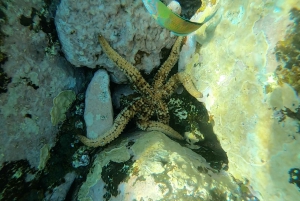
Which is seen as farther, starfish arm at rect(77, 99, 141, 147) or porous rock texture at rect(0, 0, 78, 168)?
starfish arm at rect(77, 99, 141, 147)

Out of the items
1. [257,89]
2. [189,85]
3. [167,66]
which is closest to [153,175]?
[189,85]

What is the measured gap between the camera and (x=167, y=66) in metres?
2.88

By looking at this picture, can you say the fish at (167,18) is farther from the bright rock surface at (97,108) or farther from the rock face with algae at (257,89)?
the bright rock surface at (97,108)

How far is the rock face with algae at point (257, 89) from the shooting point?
5.46ft

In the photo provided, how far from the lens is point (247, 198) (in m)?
2.17

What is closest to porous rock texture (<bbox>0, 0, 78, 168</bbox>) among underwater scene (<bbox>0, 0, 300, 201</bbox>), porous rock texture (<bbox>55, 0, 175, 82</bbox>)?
underwater scene (<bbox>0, 0, 300, 201</bbox>)

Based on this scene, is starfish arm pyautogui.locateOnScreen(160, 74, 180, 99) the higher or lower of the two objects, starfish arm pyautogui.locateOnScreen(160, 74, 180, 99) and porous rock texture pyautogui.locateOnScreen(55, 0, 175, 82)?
the lower

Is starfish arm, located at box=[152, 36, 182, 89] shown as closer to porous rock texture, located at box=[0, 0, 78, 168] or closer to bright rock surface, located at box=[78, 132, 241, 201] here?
bright rock surface, located at box=[78, 132, 241, 201]

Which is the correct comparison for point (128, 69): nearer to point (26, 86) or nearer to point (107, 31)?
point (107, 31)

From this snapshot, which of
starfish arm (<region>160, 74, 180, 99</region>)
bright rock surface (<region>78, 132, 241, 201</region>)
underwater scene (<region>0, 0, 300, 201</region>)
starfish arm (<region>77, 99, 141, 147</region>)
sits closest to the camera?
underwater scene (<region>0, 0, 300, 201</region>)

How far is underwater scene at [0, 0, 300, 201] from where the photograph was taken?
1.79 meters

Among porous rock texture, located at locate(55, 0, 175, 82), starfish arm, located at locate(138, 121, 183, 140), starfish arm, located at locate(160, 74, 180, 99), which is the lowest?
starfish arm, located at locate(138, 121, 183, 140)

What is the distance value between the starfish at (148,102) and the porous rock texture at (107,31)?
190 millimetres

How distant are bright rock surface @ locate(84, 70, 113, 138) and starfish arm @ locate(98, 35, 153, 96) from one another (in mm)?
348
